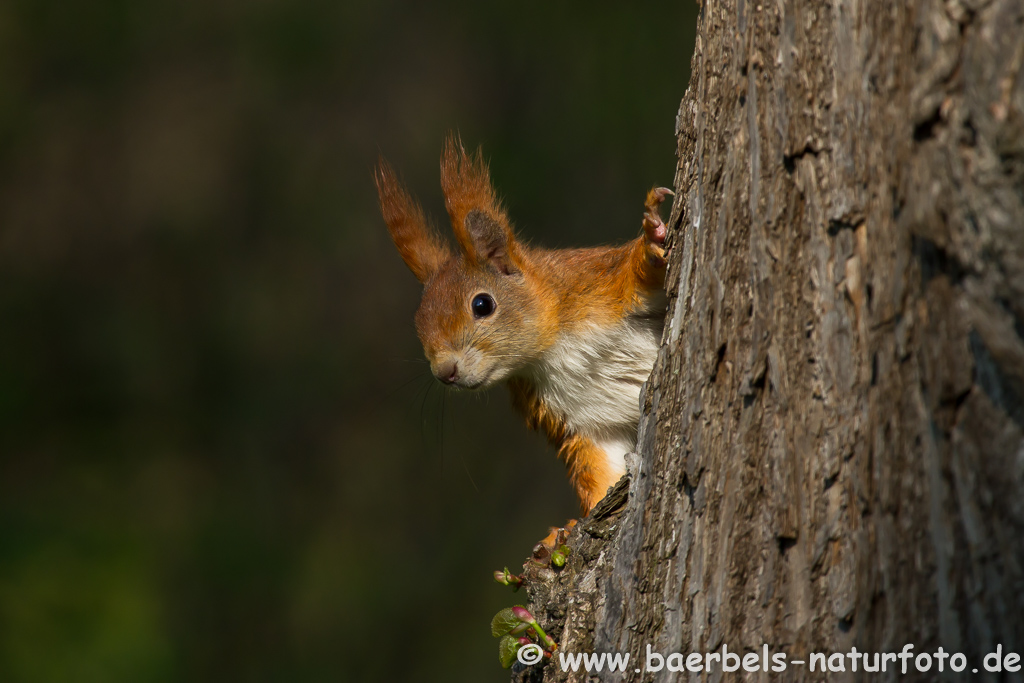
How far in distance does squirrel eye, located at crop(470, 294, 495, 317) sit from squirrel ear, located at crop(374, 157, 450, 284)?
0.97 ft

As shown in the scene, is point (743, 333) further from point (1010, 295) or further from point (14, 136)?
point (14, 136)

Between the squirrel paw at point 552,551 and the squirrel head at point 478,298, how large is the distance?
49 centimetres

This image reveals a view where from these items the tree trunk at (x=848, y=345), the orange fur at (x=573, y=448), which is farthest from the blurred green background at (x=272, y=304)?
the tree trunk at (x=848, y=345)

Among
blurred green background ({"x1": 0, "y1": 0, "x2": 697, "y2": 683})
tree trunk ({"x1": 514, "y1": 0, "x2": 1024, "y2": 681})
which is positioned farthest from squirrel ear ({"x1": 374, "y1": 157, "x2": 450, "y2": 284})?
blurred green background ({"x1": 0, "y1": 0, "x2": 697, "y2": 683})

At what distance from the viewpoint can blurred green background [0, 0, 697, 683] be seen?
A: 4.88m

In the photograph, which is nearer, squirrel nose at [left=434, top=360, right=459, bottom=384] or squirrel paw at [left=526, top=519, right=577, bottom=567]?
squirrel paw at [left=526, top=519, right=577, bottom=567]

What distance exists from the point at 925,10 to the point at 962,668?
2.50 ft

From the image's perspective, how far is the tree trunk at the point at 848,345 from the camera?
3.20ft

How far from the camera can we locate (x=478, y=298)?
95.5 inches

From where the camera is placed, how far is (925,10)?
3.26 feet

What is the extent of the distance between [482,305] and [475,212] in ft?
0.81

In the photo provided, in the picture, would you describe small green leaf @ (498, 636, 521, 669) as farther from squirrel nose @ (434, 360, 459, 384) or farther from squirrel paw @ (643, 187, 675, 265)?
squirrel paw @ (643, 187, 675, 265)

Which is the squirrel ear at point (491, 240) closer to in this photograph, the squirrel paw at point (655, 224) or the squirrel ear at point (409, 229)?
the squirrel ear at point (409, 229)

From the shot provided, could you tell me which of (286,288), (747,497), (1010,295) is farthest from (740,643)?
(286,288)
